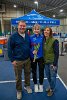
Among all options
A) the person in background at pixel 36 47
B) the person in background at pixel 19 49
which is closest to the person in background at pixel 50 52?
the person in background at pixel 36 47

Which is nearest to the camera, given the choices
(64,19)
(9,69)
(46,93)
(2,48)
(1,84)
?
(46,93)

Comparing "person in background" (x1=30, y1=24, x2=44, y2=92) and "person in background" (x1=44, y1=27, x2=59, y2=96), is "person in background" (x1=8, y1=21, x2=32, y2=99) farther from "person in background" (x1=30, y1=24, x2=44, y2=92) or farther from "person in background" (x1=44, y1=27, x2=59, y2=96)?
"person in background" (x1=44, y1=27, x2=59, y2=96)

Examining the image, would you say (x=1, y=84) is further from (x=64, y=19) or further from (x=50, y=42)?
(x=64, y=19)

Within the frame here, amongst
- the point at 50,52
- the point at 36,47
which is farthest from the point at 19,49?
the point at 50,52

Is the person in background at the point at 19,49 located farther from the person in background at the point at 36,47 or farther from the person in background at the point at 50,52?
the person in background at the point at 50,52

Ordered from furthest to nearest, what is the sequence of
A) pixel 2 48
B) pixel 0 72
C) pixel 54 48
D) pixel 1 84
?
pixel 2 48, pixel 0 72, pixel 1 84, pixel 54 48

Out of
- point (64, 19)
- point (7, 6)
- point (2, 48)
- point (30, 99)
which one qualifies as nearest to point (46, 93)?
point (30, 99)

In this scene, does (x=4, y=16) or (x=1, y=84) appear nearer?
(x=1, y=84)

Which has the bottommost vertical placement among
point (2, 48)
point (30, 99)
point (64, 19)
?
point (30, 99)

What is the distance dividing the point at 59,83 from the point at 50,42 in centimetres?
150

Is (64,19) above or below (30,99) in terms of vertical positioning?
above

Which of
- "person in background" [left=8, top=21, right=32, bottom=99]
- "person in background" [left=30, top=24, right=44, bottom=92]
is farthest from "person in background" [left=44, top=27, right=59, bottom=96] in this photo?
"person in background" [left=8, top=21, right=32, bottom=99]

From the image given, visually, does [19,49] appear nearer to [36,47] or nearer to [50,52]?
[36,47]

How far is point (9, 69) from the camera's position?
20.4 ft
